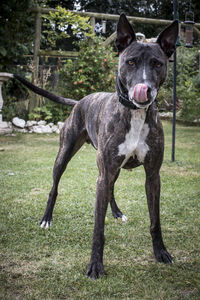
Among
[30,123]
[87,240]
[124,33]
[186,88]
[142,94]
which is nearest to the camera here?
[142,94]

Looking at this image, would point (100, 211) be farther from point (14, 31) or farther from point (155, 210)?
point (14, 31)

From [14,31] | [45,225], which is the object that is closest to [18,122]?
[14,31]

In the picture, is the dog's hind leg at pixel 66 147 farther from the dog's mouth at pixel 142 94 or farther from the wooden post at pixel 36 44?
the wooden post at pixel 36 44

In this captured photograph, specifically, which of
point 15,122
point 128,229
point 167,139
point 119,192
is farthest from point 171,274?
point 15,122

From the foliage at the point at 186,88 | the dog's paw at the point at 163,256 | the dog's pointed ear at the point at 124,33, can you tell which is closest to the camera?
the dog's pointed ear at the point at 124,33

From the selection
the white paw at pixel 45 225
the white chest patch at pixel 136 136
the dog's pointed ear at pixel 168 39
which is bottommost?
the white paw at pixel 45 225

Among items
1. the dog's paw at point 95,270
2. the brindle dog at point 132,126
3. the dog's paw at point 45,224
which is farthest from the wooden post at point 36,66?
the dog's paw at point 95,270

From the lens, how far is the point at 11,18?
8914mm

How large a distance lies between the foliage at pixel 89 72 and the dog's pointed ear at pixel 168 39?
22.7 ft

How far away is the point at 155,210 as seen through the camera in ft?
8.11

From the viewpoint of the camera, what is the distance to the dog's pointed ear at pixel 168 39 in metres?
2.23

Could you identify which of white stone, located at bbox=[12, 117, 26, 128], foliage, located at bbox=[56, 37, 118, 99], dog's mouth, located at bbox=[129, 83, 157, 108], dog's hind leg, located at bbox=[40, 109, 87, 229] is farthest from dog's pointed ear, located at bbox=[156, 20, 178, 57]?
white stone, located at bbox=[12, 117, 26, 128]

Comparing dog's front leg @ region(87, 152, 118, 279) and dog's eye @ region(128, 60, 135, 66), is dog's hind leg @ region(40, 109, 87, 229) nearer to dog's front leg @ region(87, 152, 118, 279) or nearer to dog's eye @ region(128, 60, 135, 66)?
dog's front leg @ region(87, 152, 118, 279)

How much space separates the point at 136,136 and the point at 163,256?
3.17 ft
